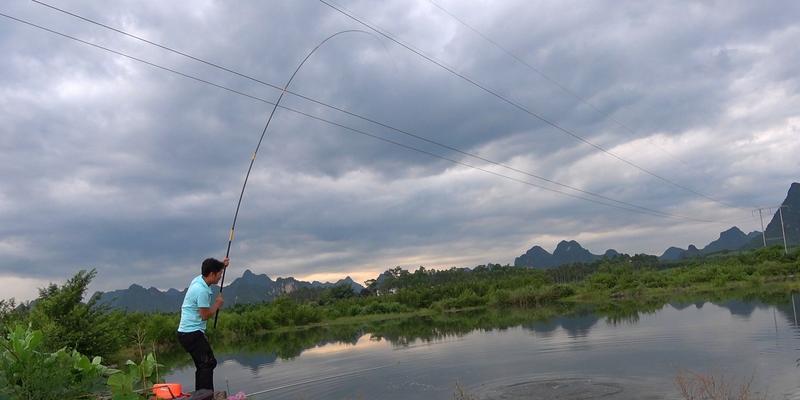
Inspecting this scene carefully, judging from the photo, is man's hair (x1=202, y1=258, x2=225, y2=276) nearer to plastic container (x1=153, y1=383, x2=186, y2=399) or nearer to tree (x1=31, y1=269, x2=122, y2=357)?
plastic container (x1=153, y1=383, x2=186, y2=399)

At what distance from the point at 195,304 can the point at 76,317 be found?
54.4 feet

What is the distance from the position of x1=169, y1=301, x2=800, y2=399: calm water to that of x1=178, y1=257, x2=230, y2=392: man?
24.3 ft

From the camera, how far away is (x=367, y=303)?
69.1 meters

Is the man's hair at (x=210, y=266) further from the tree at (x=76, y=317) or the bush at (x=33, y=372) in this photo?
the tree at (x=76, y=317)

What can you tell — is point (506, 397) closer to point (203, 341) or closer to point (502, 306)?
point (203, 341)

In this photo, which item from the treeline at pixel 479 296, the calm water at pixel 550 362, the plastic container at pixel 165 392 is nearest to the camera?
the plastic container at pixel 165 392

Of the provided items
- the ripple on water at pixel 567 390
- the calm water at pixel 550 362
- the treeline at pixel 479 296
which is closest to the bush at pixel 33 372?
the calm water at pixel 550 362

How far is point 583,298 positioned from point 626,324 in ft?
108

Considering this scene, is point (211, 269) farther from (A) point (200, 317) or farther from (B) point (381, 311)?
(B) point (381, 311)

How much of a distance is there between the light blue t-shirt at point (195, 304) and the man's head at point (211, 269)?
7 centimetres

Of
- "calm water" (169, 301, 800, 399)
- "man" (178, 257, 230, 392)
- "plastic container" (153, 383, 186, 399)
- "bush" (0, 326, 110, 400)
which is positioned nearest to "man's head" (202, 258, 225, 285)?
"man" (178, 257, 230, 392)

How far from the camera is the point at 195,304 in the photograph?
6.96m

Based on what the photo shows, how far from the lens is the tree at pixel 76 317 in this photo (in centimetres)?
1997

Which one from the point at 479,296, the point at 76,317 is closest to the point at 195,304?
the point at 76,317
